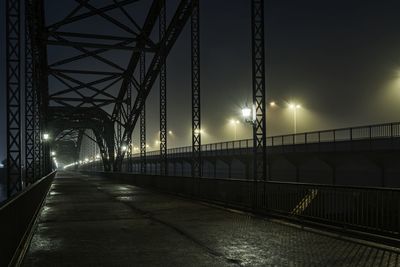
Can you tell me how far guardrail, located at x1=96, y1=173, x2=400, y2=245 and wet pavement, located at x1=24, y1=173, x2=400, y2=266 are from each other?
30.5 inches

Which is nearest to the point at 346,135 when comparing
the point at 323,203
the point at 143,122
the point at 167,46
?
the point at 143,122

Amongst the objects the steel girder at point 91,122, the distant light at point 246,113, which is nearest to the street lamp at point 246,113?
the distant light at point 246,113

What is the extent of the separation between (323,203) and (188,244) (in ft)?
13.9

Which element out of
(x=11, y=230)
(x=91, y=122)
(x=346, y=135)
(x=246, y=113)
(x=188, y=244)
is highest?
(x=91, y=122)

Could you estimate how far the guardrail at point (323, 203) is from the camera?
10.5 meters

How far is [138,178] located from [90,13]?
14.7 meters

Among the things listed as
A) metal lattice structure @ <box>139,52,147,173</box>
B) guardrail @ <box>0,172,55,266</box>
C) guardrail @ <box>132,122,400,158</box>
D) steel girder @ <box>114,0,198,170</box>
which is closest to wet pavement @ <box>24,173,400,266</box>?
guardrail @ <box>0,172,55,266</box>

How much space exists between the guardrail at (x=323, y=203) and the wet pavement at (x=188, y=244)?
774 millimetres

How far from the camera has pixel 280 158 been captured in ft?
139

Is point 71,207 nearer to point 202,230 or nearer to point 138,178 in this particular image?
point 202,230

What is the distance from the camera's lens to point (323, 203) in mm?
12531

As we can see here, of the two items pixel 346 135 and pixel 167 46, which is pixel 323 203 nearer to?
pixel 167 46

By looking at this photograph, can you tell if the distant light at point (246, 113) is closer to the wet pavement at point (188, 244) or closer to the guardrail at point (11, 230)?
the wet pavement at point (188, 244)

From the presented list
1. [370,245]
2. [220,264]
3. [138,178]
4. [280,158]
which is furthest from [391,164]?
[220,264]
